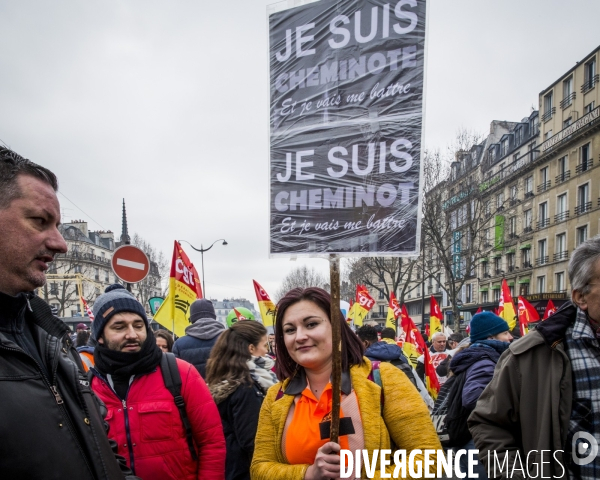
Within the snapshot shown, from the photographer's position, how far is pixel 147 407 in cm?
277

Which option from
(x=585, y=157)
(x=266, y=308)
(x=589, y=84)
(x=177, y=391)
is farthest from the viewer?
(x=585, y=157)

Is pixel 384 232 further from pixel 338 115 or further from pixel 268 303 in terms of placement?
pixel 268 303

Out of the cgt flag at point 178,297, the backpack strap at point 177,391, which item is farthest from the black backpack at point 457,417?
the cgt flag at point 178,297

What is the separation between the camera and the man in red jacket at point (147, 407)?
2.74 m

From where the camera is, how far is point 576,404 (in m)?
2.39

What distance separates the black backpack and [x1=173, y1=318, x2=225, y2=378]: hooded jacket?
2.34 meters

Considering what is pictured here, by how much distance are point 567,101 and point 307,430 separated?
41617 millimetres

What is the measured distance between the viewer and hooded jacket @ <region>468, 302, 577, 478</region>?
237 cm

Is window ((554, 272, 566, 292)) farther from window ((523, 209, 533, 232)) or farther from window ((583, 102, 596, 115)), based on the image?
window ((583, 102, 596, 115))

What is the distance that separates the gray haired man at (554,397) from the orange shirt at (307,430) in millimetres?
893

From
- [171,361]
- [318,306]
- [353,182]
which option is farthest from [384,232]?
[171,361]

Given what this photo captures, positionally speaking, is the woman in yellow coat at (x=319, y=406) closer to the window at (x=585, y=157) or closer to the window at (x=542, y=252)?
the window at (x=585, y=157)

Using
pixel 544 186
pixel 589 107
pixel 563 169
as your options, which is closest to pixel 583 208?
pixel 563 169

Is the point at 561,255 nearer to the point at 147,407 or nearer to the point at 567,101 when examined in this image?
the point at 567,101
